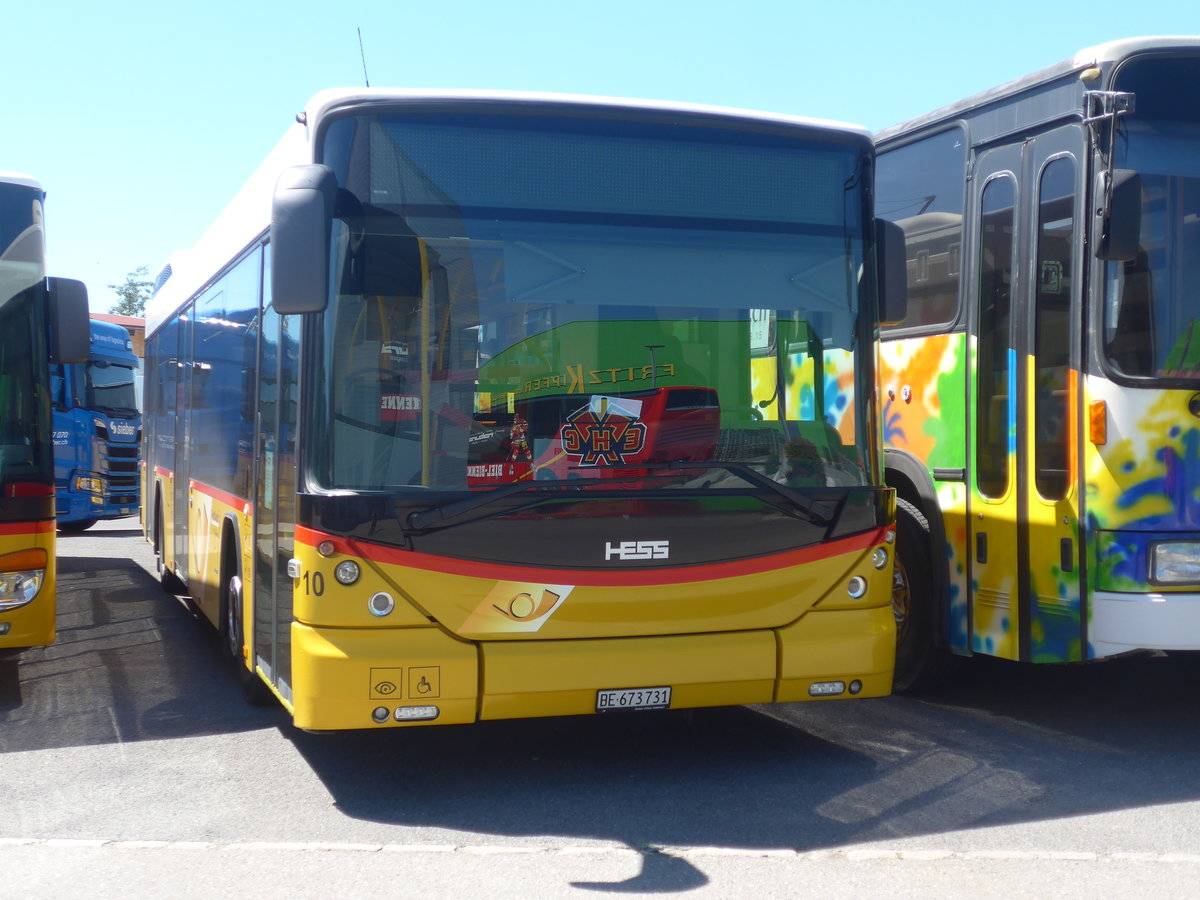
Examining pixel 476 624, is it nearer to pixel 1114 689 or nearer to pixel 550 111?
pixel 550 111

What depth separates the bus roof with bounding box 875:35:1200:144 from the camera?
19.6 feet

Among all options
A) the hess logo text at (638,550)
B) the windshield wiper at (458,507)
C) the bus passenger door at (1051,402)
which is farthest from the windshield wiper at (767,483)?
the bus passenger door at (1051,402)

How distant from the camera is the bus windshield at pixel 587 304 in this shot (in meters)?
5.34

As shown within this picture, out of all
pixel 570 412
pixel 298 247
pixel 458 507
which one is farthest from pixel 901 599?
pixel 298 247

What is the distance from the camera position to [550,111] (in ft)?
18.2

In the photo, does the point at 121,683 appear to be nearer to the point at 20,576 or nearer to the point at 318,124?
the point at 20,576

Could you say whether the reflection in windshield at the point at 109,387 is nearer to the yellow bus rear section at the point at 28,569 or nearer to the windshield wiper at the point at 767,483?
the yellow bus rear section at the point at 28,569

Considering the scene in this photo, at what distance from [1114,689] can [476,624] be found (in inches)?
166

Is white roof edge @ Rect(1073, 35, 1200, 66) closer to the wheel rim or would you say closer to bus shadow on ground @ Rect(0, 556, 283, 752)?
the wheel rim

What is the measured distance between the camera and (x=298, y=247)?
5125 millimetres

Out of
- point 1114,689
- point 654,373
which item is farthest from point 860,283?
point 1114,689

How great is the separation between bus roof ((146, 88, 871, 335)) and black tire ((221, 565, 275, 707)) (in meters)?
1.93

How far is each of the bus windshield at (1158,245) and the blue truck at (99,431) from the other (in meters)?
15.1

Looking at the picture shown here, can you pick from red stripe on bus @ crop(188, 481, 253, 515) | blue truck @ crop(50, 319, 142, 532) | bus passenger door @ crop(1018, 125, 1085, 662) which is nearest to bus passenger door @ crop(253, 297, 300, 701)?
red stripe on bus @ crop(188, 481, 253, 515)
